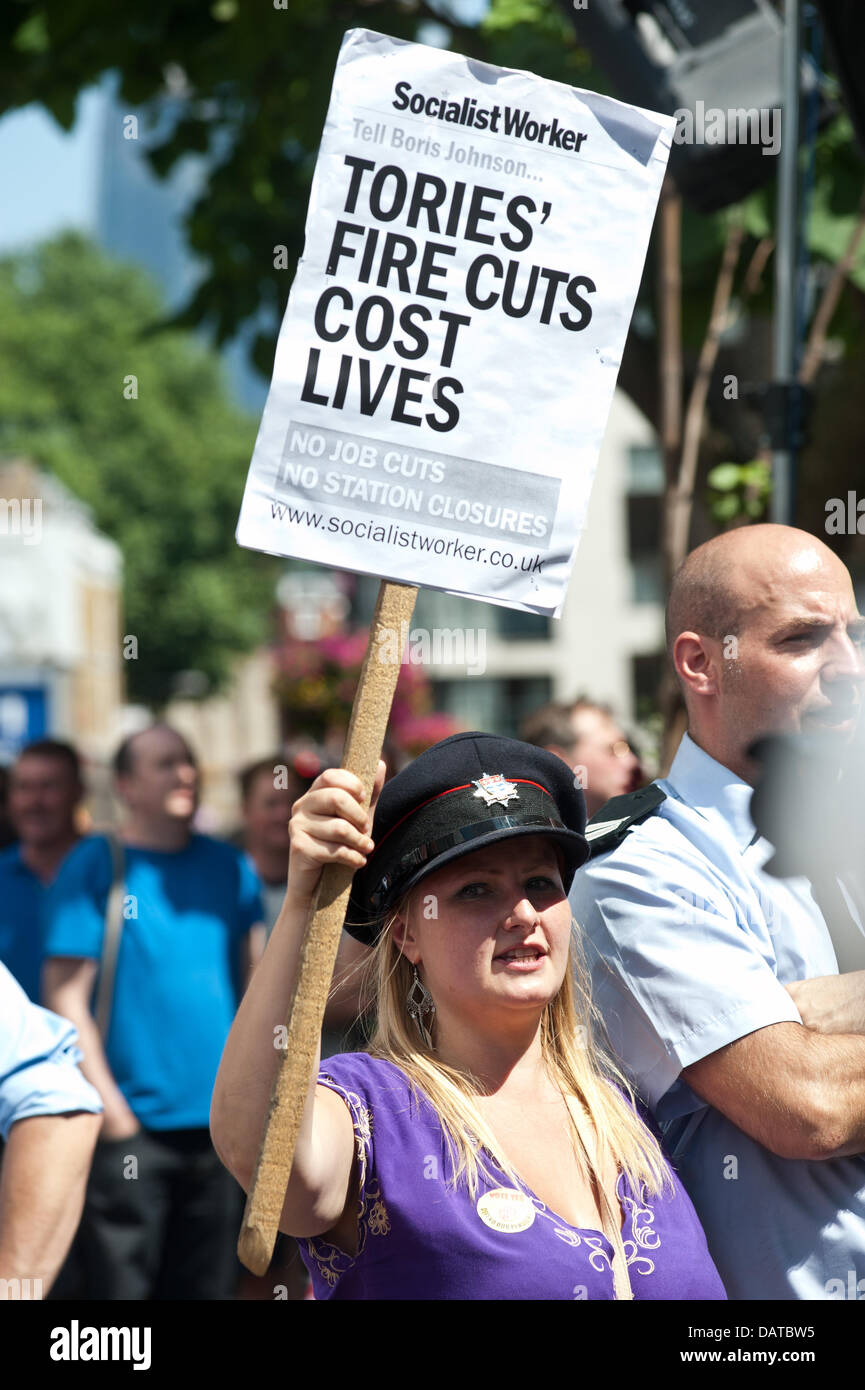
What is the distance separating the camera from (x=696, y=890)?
2266mm

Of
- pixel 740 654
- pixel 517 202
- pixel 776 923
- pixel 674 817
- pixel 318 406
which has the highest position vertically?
pixel 517 202

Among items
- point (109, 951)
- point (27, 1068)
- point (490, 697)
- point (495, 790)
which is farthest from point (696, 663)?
point (490, 697)

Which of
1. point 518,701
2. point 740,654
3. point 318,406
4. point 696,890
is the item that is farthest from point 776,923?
point 518,701

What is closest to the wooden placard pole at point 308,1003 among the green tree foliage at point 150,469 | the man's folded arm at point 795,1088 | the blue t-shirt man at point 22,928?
the man's folded arm at point 795,1088

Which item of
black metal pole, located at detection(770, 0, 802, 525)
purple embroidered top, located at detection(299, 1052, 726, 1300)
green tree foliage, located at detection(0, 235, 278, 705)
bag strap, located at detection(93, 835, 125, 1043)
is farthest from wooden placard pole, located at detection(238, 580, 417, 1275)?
green tree foliage, located at detection(0, 235, 278, 705)

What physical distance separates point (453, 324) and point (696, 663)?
0.71 metres

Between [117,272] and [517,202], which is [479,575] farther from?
[117,272]

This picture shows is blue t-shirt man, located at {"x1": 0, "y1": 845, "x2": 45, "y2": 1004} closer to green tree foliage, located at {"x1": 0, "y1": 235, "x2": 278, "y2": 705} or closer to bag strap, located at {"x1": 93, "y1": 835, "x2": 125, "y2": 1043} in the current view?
bag strap, located at {"x1": 93, "y1": 835, "x2": 125, "y2": 1043}

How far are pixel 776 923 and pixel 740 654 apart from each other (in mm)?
404

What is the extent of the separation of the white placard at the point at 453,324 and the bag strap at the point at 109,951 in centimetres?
323

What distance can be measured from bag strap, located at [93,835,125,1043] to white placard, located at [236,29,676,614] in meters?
3.23

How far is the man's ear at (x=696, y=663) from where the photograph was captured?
2453mm

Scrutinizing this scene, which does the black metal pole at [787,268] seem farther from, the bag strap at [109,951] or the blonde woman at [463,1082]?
the bag strap at [109,951]

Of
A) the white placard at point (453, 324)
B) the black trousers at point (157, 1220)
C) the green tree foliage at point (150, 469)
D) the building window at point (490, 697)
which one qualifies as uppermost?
the green tree foliage at point (150, 469)
